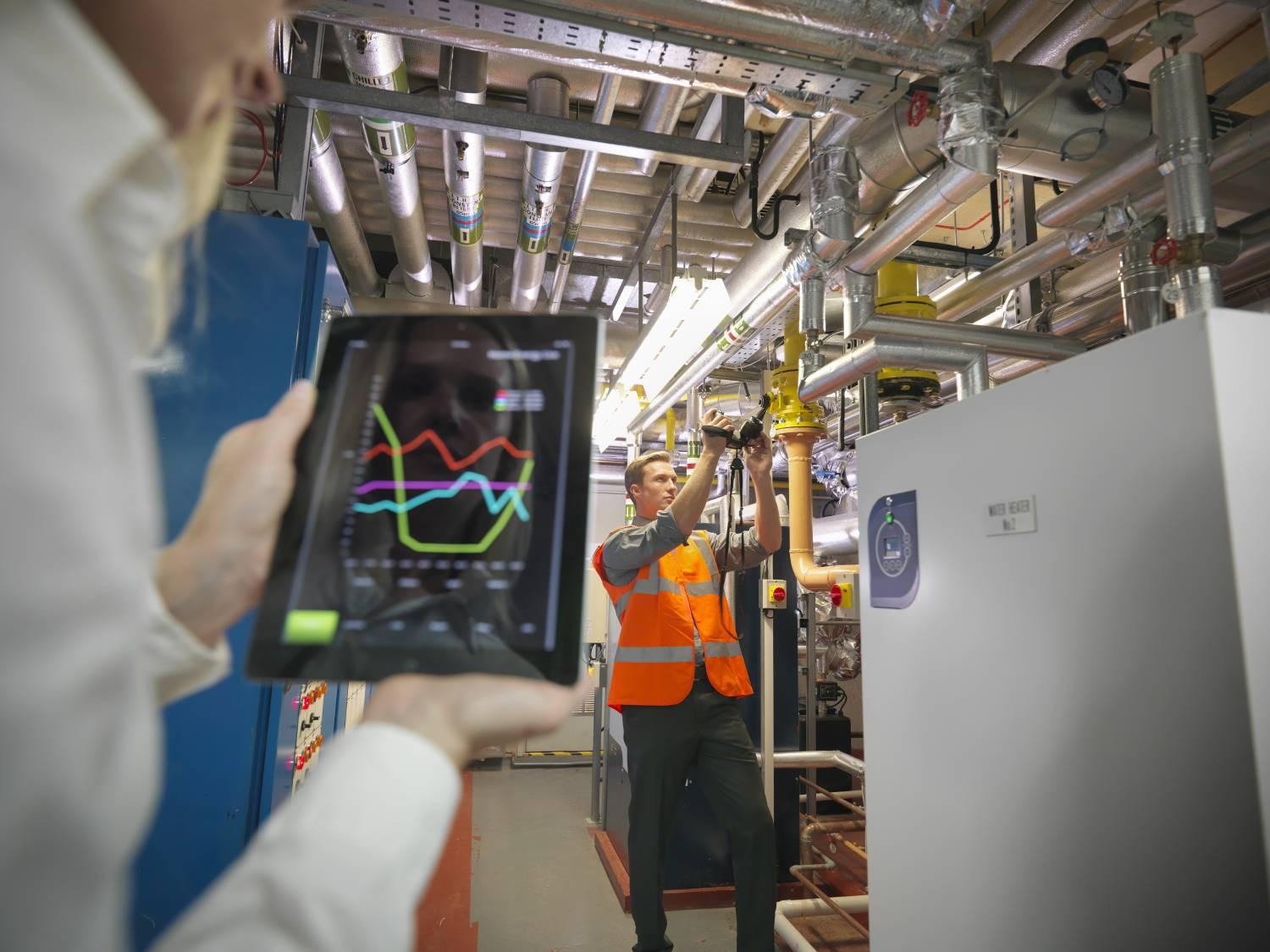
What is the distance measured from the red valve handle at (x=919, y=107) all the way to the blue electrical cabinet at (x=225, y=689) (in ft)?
4.75

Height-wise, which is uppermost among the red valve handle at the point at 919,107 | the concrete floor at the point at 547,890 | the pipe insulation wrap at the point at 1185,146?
the red valve handle at the point at 919,107

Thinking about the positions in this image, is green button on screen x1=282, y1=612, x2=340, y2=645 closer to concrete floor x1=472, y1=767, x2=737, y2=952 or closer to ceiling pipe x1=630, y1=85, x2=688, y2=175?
ceiling pipe x1=630, y1=85, x2=688, y2=175

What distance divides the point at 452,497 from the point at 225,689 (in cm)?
112

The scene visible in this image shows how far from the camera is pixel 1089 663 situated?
1111 mm

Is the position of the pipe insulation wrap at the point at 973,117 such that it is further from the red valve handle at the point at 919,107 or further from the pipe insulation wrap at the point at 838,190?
the pipe insulation wrap at the point at 838,190

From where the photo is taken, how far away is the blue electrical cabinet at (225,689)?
4.29 ft

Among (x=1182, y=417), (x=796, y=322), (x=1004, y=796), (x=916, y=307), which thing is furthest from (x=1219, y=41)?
(x=1004, y=796)

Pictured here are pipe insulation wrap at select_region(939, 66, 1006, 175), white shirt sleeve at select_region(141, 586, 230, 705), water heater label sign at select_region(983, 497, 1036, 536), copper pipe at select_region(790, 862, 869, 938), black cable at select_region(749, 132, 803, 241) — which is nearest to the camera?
white shirt sleeve at select_region(141, 586, 230, 705)

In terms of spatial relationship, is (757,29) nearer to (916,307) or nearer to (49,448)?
(916,307)

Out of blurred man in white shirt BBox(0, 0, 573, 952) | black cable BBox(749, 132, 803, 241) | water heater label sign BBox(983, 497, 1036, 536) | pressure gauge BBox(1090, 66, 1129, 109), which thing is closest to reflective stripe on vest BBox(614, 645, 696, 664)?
water heater label sign BBox(983, 497, 1036, 536)

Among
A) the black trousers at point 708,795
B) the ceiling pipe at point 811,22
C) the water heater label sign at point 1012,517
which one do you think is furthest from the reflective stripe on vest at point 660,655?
the ceiling pipe at point 811,22

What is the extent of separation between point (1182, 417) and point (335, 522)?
1104mm

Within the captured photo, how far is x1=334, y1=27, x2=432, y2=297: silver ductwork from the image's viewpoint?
1.78 metres

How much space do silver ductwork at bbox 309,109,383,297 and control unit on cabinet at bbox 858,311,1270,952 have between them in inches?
76.2
